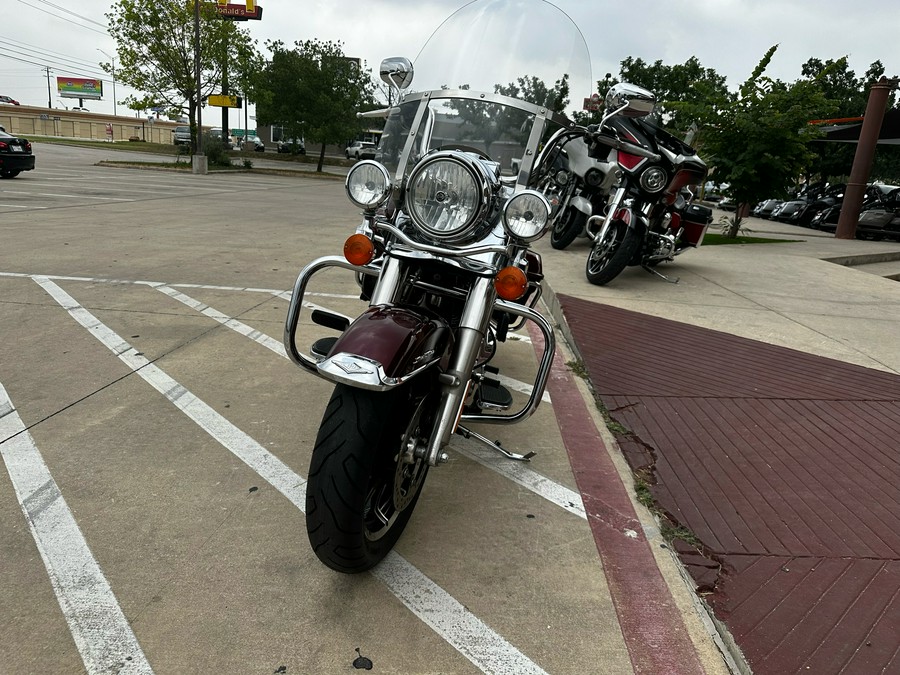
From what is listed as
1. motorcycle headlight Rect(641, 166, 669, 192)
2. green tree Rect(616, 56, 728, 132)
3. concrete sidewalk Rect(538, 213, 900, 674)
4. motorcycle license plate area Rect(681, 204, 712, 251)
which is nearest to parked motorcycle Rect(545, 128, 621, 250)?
motorcycle headlight Rect(641, 166, 669, 192)

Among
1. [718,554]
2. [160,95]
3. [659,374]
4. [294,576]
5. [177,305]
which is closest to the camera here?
[294,576]

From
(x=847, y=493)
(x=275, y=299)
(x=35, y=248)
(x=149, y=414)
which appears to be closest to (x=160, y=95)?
(x=35, y=248)

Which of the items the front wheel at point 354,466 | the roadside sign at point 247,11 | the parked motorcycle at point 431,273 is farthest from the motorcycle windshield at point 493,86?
the roadside sign at point 247,11

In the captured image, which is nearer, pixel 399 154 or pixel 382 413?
pixel 382 413

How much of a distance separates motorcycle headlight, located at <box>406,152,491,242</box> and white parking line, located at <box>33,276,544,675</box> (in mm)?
1351

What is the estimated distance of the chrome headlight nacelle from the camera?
268cm

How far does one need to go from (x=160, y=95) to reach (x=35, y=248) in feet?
81.1

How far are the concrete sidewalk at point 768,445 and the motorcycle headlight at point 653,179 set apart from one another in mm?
1185

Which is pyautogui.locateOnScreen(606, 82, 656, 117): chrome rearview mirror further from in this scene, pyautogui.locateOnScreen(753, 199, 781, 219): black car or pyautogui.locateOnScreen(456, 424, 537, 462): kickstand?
pyautogui.locateOnScreen(753, 199, 781, 219): black car

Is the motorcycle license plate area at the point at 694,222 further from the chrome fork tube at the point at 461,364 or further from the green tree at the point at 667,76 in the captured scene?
the green tree at the point at 667,76

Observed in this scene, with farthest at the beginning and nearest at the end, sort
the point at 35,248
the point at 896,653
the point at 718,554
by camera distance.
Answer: the point at 35,248 < the point at 718,554 < the point at 896,653

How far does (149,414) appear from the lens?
12.0ft

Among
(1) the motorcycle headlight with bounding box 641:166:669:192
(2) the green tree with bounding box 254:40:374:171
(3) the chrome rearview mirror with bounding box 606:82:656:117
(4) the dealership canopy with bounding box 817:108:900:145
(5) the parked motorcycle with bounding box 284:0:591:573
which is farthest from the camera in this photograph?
(2) the green tree with bounding box 254:40:374:171

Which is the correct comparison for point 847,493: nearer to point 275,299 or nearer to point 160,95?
point 275,299
